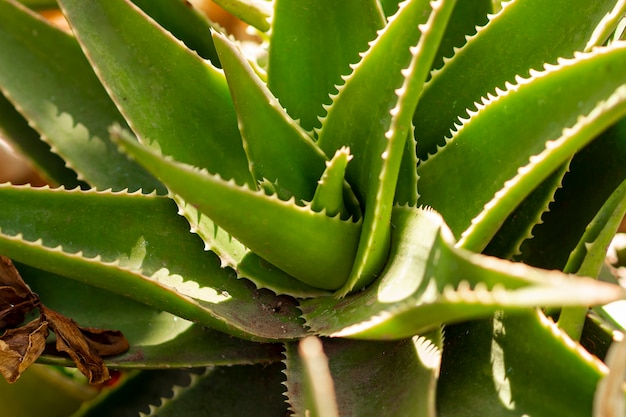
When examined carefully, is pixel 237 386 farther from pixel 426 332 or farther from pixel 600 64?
pixel 600 64

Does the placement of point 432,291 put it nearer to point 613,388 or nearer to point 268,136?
point 613,388

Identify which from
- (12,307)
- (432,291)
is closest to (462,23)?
(432,291)

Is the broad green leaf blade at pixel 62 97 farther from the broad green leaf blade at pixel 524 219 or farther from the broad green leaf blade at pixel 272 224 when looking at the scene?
the broad green leaf blade at pixel 524 219

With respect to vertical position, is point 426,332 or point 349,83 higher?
point 349,83

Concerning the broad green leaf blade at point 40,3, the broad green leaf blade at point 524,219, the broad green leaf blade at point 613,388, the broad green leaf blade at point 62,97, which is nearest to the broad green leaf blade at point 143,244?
the broad green leaf blade at point 62,97

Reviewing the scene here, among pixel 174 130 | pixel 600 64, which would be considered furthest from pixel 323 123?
pixel 600 64

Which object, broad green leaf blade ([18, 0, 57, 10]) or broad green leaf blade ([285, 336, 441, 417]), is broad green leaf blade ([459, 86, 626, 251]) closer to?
broad green leaf blade ([285, 336, 441, 417])
